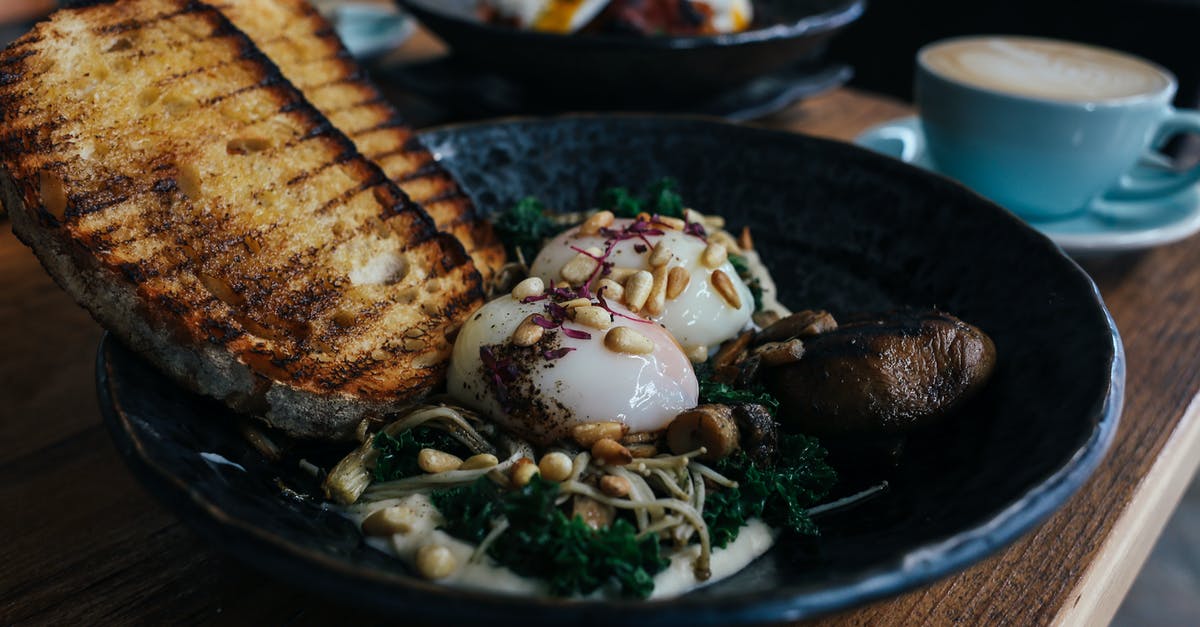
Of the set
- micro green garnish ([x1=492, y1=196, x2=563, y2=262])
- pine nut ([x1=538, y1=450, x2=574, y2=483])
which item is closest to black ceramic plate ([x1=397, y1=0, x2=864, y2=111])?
micro green garnish ([x1=492, y1=196, x2=563, y2=262])

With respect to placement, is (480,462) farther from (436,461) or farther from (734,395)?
(734,395)

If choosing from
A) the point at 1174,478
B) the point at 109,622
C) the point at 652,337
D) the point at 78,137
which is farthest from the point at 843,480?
the point at 78,137

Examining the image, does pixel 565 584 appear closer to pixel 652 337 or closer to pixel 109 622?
pixel 652 337

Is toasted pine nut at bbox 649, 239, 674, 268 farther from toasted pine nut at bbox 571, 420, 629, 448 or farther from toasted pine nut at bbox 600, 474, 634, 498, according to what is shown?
toasted pine nut at bbox 600, 474, 634, 498

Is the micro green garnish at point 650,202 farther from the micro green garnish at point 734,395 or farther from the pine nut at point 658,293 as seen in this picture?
the micro green garnish at point 734,395

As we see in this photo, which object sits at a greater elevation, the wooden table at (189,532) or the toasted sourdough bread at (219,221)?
the toasted sourdough bread at (219,221)

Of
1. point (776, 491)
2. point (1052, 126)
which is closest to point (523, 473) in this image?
point (776, 491)

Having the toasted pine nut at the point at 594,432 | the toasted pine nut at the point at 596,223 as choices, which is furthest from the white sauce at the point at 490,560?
the toasted pine nut at the point at 596,223
